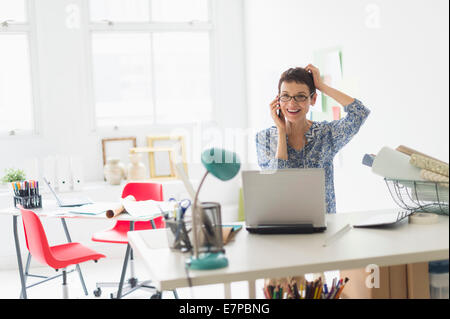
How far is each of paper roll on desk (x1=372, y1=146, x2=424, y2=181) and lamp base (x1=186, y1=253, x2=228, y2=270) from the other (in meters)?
0.92

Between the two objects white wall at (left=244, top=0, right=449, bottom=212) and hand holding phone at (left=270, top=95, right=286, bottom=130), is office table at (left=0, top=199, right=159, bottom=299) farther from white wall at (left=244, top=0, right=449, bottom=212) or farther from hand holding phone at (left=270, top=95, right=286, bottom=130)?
white wall at (left=244, top=0, right=449, bottom=212)

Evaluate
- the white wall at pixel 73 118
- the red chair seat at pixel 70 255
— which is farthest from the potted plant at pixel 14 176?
the red chair seat at pixel 70 255

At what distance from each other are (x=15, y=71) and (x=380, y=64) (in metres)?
3.57

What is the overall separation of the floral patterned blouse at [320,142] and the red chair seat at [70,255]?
5.20ft

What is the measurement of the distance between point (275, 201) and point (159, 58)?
12.5 ft

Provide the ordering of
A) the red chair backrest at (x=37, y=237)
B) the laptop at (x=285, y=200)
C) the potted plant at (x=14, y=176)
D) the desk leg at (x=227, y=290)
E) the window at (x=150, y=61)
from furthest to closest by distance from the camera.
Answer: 1. the window at (x=150, y=61)
2. the potted plant at (x=14, y=176)
3. the red chair backrest at (x=37, y=237)
4. the laptop at (x=285, y=200)
5. the desk leg at (x=227, y=290)

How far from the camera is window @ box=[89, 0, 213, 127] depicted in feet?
18.4

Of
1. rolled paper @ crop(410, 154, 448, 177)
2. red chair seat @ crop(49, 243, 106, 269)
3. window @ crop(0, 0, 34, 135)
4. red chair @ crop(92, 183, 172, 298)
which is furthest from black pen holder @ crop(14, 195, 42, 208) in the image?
rolled paper @ crop(410, 154, 448, 177)

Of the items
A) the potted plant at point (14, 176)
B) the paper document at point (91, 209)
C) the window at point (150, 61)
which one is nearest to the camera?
the paper document at point (91, 209)

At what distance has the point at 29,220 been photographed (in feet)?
12.0

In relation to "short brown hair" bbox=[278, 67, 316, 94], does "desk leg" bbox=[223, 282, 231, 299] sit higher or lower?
lower

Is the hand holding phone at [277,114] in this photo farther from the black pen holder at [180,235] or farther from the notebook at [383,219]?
the black pen holder at [180,235]

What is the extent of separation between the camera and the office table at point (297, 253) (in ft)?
5.89
